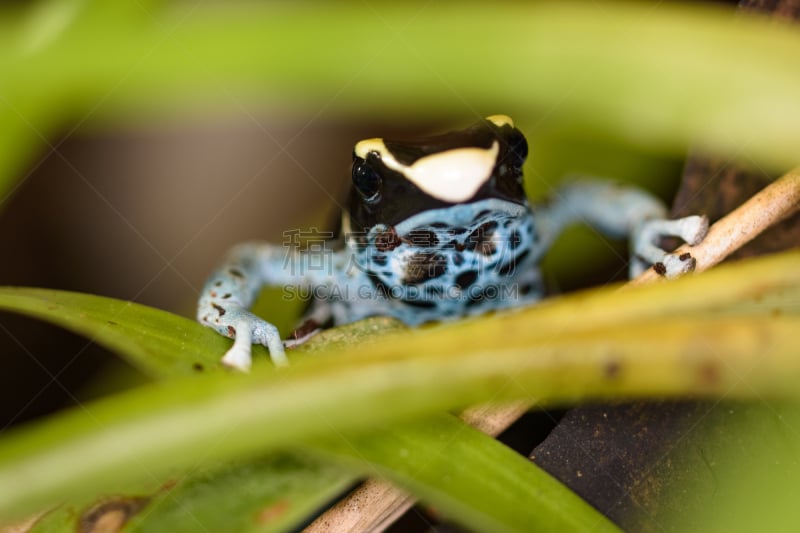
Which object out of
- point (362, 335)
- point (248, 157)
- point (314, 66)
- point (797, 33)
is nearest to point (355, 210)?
point (362, 335)

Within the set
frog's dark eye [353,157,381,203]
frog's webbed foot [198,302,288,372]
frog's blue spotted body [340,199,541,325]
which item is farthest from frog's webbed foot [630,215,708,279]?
frog's webbed foot [198,302,288,372]

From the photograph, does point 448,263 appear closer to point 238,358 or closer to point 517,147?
point 517,147

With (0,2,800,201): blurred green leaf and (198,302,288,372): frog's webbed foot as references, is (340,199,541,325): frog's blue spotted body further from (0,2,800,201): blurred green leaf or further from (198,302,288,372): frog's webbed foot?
(0,2,800,201): blurred green leaf

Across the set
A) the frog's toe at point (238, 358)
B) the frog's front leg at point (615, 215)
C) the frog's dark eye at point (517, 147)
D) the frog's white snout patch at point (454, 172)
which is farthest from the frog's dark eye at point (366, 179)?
the frog's front leg at point (615, 215)

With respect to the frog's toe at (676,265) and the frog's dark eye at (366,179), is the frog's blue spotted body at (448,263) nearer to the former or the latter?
the frog's dark eye at (366,179)

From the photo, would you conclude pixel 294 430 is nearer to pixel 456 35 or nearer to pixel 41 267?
pixel 456 35
